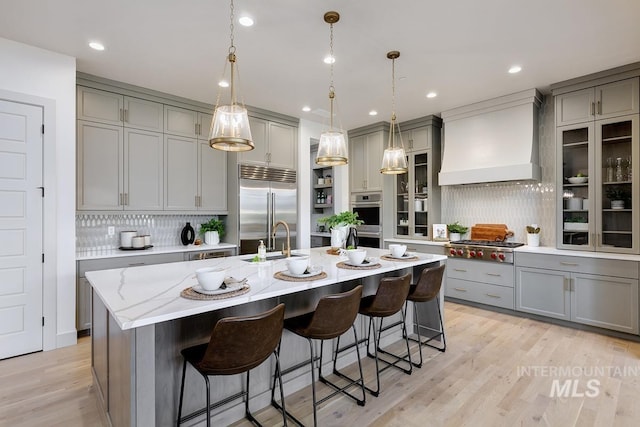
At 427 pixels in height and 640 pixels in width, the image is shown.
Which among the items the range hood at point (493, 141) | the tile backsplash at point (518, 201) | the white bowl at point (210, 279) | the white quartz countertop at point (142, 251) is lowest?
the white quartz countertop at point (142, 251)

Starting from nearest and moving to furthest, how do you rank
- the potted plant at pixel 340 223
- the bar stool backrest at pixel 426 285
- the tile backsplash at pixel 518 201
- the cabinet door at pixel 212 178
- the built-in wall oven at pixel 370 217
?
1. the bar stool backrest at pixel 426 285
2. the potted plant at pixel 340 223
3. the tile backsplash at pixel 518 201
4. the cabinet door at pixel 212 178
5. the built-in wall oven at pixel 370 217

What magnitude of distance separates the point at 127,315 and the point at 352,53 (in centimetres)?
291

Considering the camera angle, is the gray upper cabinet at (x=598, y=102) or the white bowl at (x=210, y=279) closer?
the white bowl at (x=210, y=279)

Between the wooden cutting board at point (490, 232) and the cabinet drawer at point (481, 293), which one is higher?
the wooden cutting board at point (490, 232)

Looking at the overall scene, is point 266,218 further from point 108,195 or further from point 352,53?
point 352,53

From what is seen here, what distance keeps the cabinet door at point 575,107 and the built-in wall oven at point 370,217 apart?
2673 millimetres

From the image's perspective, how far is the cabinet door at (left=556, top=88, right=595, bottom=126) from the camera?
12.1ft

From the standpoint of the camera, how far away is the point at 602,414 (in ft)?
6.98

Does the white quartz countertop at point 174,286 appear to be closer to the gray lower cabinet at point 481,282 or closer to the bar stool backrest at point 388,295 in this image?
the bar stool backrest at point 388,295

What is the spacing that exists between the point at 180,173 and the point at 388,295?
3255mm

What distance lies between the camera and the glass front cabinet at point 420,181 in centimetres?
525

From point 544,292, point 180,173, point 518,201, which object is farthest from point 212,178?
point 544,292

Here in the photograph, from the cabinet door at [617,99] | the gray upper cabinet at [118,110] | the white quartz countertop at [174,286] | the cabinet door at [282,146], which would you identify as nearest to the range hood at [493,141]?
the cabinet door at [617,99]

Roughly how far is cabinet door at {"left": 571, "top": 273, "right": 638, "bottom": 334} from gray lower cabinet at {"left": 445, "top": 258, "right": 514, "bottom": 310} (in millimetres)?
668
